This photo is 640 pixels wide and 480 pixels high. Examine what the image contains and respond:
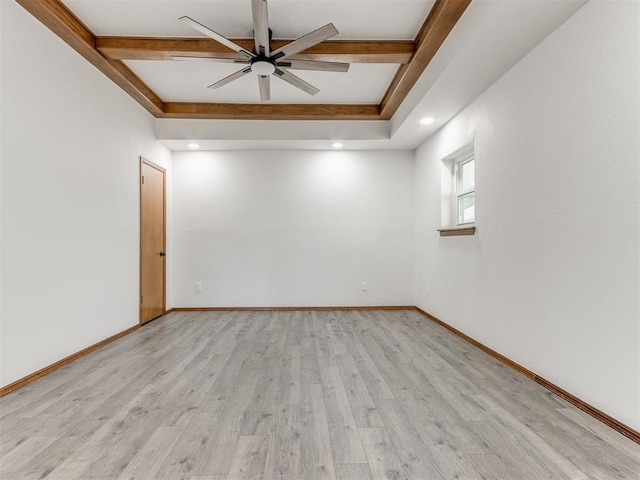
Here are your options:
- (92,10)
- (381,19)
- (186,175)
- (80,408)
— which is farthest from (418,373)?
(186,175)

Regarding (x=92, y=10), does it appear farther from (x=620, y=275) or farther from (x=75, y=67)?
(x=620, y=275)

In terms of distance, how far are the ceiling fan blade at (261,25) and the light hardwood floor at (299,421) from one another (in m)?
2.44

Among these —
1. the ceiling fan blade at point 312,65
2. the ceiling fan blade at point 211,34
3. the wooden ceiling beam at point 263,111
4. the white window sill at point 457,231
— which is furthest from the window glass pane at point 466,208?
the ceiling fan blade at point 211,34

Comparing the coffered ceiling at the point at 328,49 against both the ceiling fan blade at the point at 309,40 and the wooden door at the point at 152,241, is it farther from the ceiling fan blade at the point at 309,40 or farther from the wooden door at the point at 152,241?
the wooden door at the point at 152,241

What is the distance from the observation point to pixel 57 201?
2.59 metres

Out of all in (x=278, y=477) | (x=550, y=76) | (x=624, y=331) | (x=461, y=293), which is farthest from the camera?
(x=461, y=293)

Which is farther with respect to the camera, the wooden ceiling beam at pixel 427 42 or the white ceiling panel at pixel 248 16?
the white ceiling panel at pixel 248 16

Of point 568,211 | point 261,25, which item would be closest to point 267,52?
point 261,25

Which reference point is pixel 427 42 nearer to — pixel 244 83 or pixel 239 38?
pixel 239 38

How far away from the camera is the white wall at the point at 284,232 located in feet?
16.1

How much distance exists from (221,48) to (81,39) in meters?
1.10

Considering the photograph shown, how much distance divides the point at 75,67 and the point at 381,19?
2633 mm

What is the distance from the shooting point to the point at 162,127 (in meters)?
4.31

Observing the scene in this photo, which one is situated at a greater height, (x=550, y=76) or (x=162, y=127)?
(x=162, y=127)
